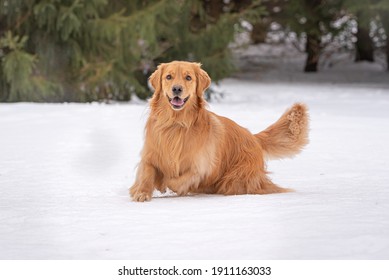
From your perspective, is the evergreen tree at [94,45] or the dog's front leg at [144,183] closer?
the dog's front leg at [144,183]

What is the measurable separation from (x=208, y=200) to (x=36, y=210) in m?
1.19

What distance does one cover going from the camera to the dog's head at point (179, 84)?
5148mm

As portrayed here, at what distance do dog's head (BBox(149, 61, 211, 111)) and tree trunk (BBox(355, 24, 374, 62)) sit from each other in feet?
60.4

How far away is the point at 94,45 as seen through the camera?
49.7 ft

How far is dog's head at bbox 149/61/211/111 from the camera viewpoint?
515 centimetres

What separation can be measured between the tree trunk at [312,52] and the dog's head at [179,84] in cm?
1739

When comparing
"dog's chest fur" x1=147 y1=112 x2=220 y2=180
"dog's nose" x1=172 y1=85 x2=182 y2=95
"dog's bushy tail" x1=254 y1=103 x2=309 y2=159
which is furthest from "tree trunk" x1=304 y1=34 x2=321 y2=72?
"dog's nose" x1=172 y1=85 x2=182 y2=95

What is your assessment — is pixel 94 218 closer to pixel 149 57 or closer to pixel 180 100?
pixel 180 100

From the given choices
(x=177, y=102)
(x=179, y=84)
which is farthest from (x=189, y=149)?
(x=179, y=84)

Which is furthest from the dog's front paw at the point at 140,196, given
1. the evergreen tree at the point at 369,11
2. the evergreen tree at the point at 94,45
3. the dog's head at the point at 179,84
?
the evergreen tree at the point at 369,11

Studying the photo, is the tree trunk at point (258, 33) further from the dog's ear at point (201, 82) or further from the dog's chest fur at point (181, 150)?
the dog's chest fur at point (181, 150)

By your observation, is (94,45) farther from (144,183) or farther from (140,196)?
(140,196)

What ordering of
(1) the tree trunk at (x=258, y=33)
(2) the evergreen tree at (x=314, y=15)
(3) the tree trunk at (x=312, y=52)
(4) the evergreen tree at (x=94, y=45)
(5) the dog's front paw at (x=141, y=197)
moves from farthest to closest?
1. (1) the tree trunk at (x=258, y=33)
2. (3) the tree trunk at (x=312, y=52)
3. (2) the evergreen tree at (x=314, y=15)
4. (4) the evergreen tree at (x=94, y=45)
5. (5) the dog's front paw at (x=141, y=197)

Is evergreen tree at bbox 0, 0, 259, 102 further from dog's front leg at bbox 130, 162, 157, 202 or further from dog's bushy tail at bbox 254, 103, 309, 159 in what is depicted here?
dog's front leg at bbox 130, 162, 157, 202
